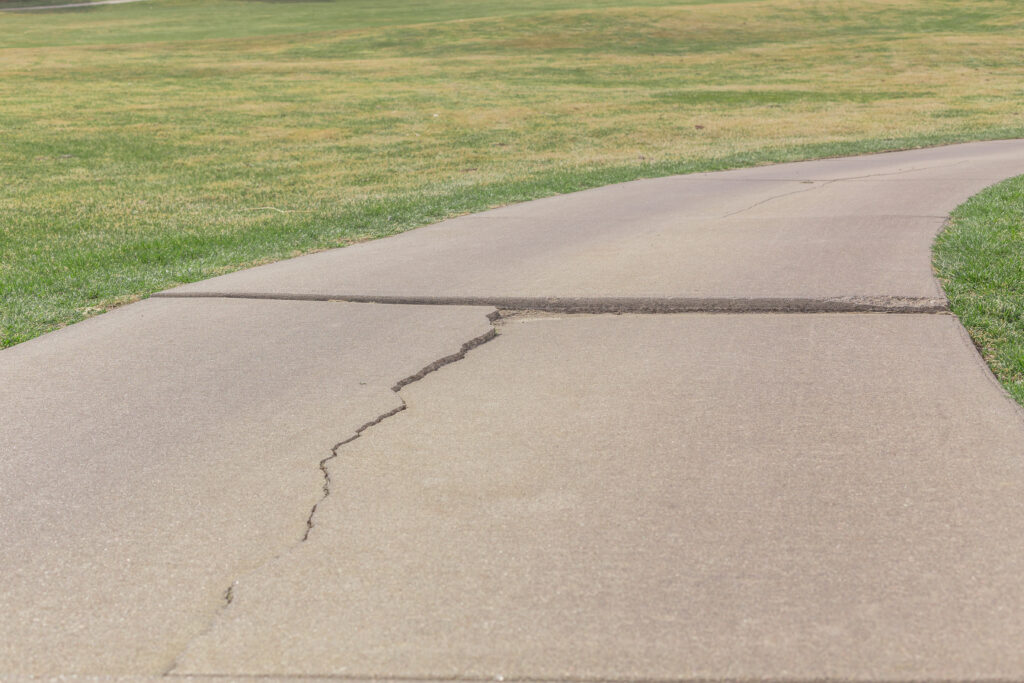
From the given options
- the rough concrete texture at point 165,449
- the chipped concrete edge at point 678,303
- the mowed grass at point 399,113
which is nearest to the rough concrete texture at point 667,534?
the rough concrete texture at point 165,449

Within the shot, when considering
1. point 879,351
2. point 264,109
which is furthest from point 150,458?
point 264,109

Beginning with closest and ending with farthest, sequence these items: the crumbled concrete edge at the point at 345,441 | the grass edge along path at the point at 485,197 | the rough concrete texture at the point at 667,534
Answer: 1. the rough concrete texture at the point at 667,534
2. the crumbled concrete edge at the point at 345,441
3. the grass edge along path at the point at 485,197

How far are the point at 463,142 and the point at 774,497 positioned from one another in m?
17.2

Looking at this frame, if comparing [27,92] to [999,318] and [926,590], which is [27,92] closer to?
[999,318]

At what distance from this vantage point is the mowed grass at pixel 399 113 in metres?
11.8

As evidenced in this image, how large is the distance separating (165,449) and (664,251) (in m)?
5.44

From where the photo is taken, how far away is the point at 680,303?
7570 mm

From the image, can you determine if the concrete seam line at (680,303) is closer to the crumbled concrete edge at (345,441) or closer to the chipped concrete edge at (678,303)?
the chipped concrete edge at (678,303)

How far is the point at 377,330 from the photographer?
7.08m

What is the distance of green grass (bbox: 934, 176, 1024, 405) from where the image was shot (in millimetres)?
6301

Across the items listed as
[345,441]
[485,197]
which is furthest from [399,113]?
[345,441]

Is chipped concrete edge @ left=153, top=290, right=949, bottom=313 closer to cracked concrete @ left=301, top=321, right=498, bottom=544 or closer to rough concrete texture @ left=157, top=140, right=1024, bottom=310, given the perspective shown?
rough concrete texture @ left=157, top=140, right=1024, bottom=310

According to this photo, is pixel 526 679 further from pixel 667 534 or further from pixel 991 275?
pixel 991 275

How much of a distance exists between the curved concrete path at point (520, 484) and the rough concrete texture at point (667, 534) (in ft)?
0.05
